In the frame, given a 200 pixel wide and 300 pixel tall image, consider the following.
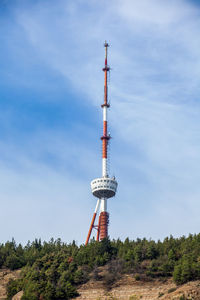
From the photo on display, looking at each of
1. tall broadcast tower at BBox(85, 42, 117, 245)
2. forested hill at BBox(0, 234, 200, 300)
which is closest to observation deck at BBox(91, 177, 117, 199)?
tall broadcast tower at BBox(85, 42, 117, 245)

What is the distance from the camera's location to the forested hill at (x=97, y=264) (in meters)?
67.0

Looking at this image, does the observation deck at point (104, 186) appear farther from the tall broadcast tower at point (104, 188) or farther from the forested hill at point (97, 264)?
the forested hill at point (97, 264)

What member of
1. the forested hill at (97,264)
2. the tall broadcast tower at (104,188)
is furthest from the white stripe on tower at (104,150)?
the forested hill at (97,264)

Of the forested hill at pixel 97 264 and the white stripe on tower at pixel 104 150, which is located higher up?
the white stripe on tower at pixel 104 150

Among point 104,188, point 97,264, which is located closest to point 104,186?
point 104,188

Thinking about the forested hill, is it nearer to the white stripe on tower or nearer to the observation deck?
the observation deck

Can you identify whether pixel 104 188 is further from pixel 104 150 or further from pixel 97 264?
pixel 97 264

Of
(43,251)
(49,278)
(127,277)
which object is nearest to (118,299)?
(127,277)

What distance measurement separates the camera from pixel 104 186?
117750 millimetres

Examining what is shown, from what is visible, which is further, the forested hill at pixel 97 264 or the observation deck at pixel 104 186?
the observation deck at pixel 104 186

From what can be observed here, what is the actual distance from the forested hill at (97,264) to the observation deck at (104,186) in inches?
1292

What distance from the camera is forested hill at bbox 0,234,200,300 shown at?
220 ft

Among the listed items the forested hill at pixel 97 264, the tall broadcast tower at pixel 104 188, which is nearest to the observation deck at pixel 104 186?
the tall broadcast tower at pixel 104 188

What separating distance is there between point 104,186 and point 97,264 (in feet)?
140
